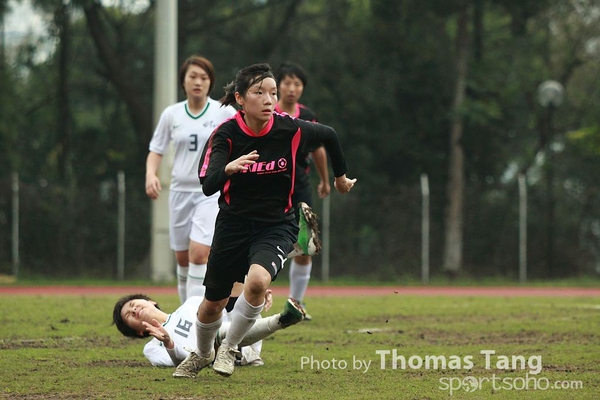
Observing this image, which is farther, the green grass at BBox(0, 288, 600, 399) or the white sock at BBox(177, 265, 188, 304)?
the white sock at BBox(177, 265, 188, 304)

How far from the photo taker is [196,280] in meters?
8.10

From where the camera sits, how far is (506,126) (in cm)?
2662

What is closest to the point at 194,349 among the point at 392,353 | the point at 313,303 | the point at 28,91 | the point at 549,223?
the point at 392,353

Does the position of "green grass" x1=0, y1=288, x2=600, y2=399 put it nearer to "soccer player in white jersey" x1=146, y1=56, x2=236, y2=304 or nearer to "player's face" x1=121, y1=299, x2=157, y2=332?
"player's face" x1=121, y1=299, x2=157, y2=332

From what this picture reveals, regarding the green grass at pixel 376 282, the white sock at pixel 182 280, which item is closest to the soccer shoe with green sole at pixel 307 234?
the white sock at pixel 182 280

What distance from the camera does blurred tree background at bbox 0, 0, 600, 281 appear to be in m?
21.3

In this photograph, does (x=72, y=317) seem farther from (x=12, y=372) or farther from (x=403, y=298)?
(x=403, y=298)

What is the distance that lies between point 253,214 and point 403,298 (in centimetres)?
834

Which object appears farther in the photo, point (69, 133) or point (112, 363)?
point (69, 133)

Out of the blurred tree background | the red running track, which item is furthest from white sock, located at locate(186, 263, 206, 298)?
the blurred tree background

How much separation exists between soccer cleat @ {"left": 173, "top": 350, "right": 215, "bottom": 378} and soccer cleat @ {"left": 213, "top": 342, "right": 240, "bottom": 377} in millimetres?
177

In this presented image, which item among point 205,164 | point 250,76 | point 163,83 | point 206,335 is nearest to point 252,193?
point 205,164

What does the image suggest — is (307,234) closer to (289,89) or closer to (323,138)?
(323,138)

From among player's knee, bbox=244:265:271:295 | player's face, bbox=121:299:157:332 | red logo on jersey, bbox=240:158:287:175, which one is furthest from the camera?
player's face, bbox=121:299:157:332
